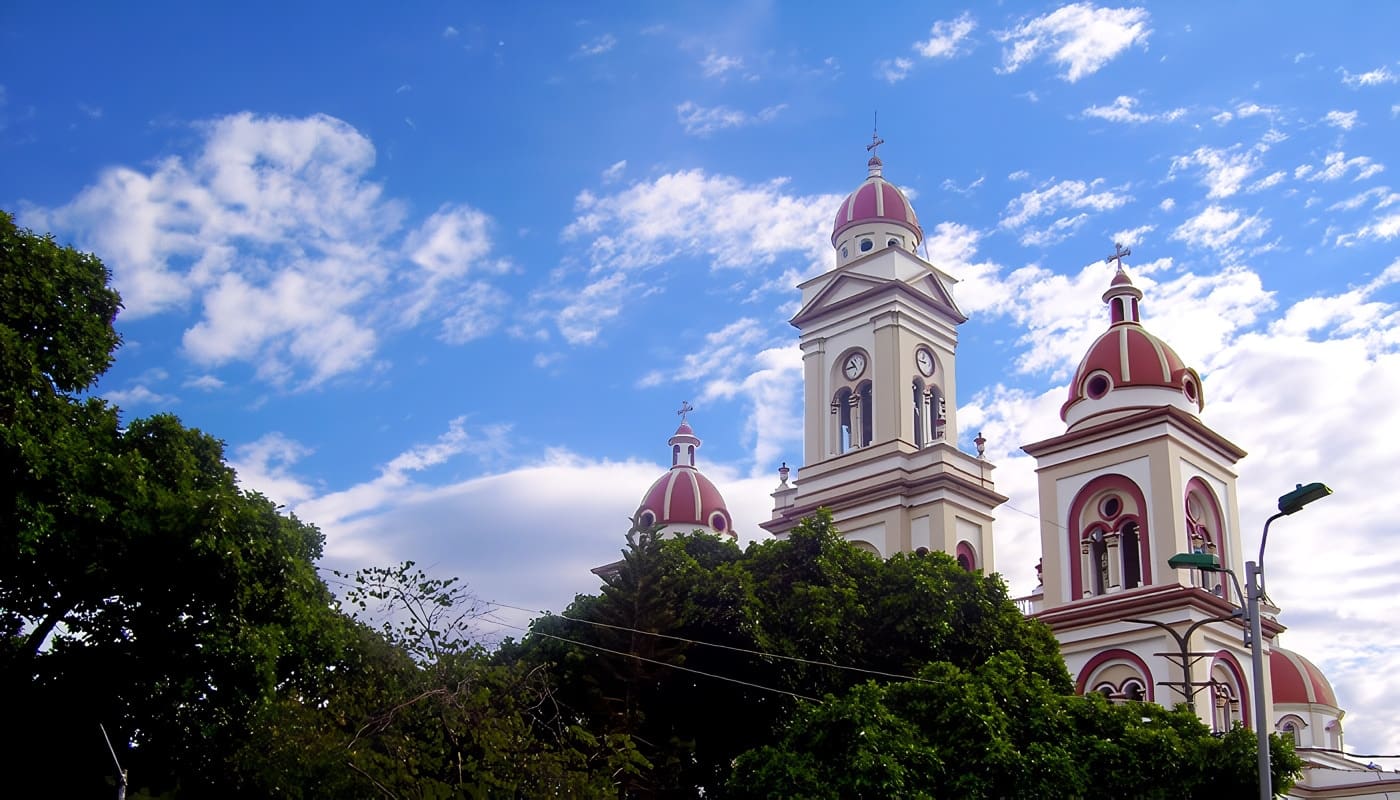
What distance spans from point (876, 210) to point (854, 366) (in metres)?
4.49

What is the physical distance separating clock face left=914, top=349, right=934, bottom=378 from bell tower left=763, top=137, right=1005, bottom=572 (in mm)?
26

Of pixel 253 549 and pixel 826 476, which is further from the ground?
pixel 826 476

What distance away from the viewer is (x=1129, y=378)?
33.7m

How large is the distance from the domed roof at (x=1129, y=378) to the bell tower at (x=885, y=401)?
3109mm

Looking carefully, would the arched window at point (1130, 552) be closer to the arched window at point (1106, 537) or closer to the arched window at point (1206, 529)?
the arched window at point (1106, 537)

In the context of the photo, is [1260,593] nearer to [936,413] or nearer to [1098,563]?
[1098,563]

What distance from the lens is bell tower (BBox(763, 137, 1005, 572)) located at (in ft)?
115

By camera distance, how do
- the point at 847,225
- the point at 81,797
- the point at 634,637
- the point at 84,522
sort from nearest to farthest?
the point at 84,522 < the point at 81,797 < the point at 634,637 < the point at 847,225

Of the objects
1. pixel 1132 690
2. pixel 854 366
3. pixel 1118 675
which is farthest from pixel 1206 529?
pixel 854 366

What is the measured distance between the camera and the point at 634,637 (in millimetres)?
24500

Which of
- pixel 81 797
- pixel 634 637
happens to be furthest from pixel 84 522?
pixel 634 637

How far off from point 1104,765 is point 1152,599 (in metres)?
9.42

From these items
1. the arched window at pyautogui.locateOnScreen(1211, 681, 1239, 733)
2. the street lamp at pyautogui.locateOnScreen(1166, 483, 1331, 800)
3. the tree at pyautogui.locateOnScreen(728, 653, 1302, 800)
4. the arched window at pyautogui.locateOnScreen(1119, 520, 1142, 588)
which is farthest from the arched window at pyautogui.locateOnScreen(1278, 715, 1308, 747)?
the street lamp at pyautogui.locateOnScreen(1166, 483, 1331, 800)

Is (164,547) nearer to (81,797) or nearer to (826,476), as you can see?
(81,797)
